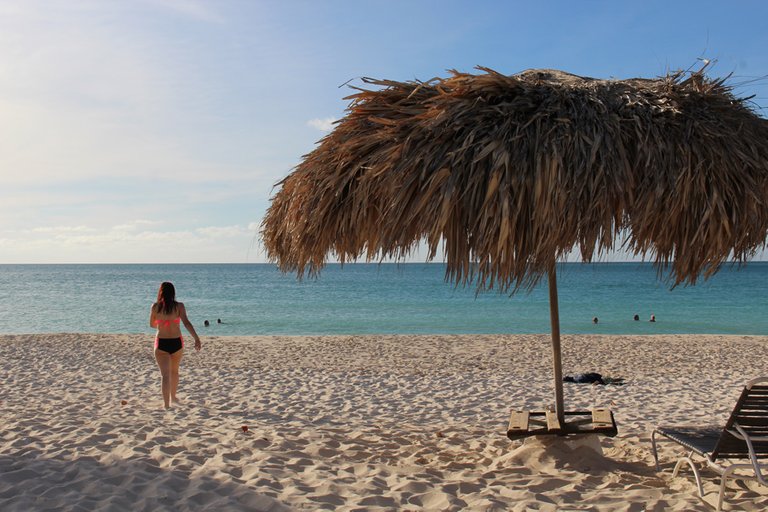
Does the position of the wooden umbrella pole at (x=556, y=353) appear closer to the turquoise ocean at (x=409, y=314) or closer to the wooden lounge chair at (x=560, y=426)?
the wooden lounge chair at (x=560, y=426)

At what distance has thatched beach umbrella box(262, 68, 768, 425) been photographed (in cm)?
316

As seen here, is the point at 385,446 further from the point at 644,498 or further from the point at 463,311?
the point at 463,311

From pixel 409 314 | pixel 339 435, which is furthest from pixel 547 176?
pixel 409 314

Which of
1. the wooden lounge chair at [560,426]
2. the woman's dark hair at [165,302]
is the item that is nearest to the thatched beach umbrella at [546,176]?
the wooden lounge chair at [560,426]

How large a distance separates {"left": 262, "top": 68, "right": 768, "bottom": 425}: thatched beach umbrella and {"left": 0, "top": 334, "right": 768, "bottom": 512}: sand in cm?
125

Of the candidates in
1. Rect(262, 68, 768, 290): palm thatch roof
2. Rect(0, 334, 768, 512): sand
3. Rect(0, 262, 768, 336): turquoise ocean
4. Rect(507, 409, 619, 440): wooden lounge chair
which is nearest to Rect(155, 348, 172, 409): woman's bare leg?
Rect(0, 334, 768, 512): sand

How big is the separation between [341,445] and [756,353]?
10904mm

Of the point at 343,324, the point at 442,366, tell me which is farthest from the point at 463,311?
the point at 442,366

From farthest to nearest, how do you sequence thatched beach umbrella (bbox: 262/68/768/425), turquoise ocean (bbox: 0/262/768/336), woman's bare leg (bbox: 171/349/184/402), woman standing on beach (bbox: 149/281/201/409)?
turquoise ocean (bbox: 0/262/768/336)
woman's bare leg (bbox: 171/349/184/402)
woman standing on beach (bbox: 149/281/201/409)
thatched beach umbrella (bbox: 262/68/768/425)

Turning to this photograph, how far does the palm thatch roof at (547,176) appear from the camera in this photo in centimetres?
316

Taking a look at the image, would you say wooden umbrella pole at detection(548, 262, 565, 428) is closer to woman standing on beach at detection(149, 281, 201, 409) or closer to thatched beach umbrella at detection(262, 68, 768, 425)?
thatched beach umbrella at detection(262, 68, 768, 425)

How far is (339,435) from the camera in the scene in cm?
489

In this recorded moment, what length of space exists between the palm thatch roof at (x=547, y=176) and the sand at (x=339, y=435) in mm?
1250

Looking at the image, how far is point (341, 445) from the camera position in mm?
4582
